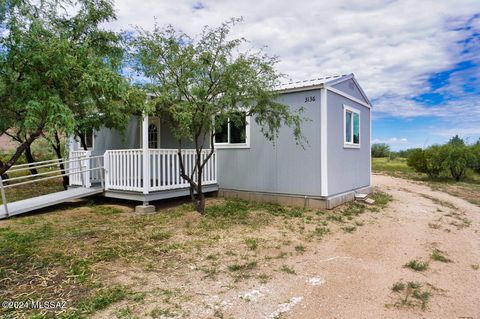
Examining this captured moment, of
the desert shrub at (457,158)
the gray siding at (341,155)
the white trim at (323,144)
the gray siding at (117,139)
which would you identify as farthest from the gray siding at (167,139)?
the desert shrub at (457,158)

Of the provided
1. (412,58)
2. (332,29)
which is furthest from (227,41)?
(412,58)

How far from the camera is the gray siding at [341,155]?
785 cm

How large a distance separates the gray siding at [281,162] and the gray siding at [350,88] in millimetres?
1289

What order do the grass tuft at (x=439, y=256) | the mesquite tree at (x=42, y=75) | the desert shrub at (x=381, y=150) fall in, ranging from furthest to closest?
the desert shrub at (x=381, y=150)
the grass tuft at (x=439, y=256)
the mesquite tree at (x=42, y=75)

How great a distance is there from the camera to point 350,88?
9.21m

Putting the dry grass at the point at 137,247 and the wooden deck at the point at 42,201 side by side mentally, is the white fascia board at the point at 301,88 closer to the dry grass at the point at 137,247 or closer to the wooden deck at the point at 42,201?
the dry grass at the point at 137,247

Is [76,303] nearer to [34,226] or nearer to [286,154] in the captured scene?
[34,226]

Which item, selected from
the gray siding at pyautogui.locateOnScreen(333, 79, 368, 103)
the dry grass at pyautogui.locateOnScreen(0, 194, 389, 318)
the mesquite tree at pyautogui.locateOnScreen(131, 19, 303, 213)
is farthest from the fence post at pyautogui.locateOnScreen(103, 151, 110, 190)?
the gray siding at pyautogui.locateOnScreen(333, 79, 368, 103)

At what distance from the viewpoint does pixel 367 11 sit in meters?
8.73

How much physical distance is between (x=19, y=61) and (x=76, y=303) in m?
2.43

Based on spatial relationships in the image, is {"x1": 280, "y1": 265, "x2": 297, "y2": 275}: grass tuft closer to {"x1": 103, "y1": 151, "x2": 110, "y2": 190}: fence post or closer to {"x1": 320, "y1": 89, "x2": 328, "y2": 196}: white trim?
{"x1": 320, "y1": 89, "x2": 328, "y2": 196}: white trim

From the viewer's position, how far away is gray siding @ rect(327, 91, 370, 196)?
7.85 metres

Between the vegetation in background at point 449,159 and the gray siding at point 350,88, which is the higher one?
the gray siding at point 350,88

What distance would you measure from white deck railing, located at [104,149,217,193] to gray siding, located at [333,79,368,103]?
A: 4514 millimetres
